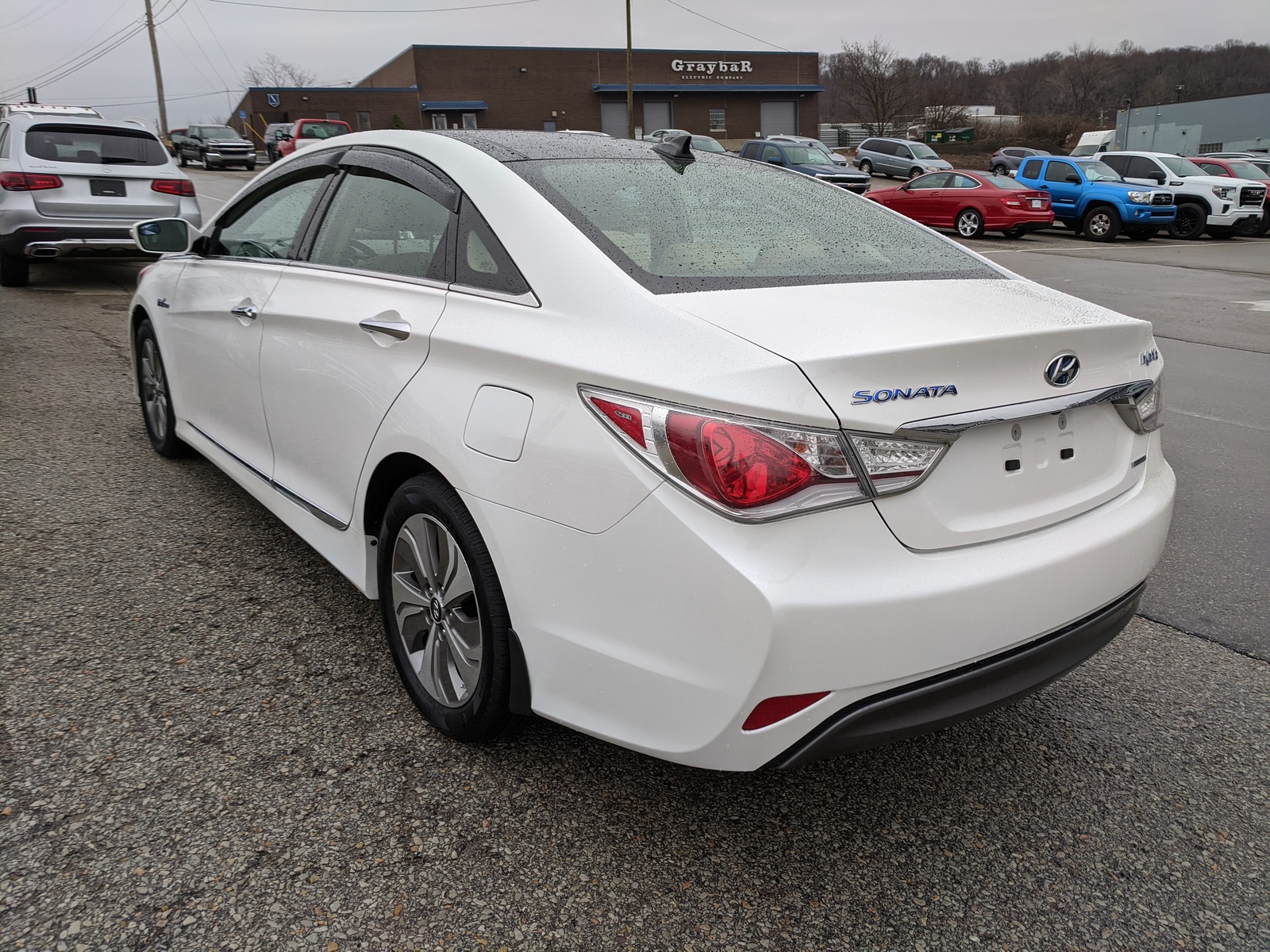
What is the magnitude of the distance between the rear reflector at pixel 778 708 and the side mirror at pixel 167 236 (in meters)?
3.53

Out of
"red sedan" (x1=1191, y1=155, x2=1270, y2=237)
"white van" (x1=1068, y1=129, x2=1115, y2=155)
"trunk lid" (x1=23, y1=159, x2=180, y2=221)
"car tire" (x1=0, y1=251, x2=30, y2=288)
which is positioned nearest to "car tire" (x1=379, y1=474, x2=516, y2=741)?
"trunk lid" (x1=23, y1=159, x2=180, y2=221)

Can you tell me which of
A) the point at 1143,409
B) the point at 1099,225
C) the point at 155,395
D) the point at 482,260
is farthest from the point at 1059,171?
the point at 482,260

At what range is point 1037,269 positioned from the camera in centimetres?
1518

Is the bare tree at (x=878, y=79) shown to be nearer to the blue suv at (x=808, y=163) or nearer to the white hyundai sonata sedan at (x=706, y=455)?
the blue suv at (x=808, y=163)

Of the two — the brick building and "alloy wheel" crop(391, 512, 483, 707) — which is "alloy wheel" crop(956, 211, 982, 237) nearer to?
"alloy wheel" crop(391, 512, 483, 707)

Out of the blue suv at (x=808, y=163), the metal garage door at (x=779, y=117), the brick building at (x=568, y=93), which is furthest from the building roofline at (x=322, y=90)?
the blue suv at (x=808, y=163)

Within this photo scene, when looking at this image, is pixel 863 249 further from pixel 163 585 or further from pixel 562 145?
pixel 163 585

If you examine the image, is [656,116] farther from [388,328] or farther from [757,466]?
[757,466]

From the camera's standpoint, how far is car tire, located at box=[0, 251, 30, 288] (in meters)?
10.3

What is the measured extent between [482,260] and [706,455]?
3.19ft

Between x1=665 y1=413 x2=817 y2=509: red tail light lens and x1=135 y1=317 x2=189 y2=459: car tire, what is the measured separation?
351 centimetres

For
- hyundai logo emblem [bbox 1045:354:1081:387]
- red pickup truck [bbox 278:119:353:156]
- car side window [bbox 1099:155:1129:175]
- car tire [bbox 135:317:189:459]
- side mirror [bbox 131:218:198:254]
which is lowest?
car tire [bbox 135:317:189:459]

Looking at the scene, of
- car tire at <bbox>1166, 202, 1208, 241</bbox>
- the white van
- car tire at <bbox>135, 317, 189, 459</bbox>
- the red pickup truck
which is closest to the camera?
car tire at <bbox>135, 317, 189, 459</bbox>

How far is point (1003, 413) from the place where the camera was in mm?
1959
